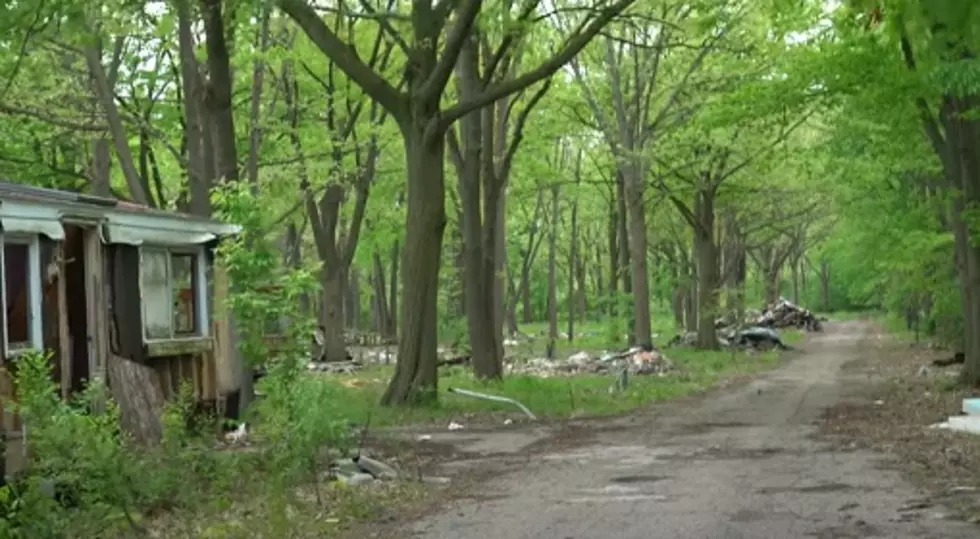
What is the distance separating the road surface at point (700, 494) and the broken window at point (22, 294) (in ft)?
12.8

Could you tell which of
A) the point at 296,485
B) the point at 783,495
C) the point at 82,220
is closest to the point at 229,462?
the point at 296,485

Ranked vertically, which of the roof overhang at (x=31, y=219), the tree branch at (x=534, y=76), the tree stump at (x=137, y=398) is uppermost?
the tree branch at (x=534, y=76)

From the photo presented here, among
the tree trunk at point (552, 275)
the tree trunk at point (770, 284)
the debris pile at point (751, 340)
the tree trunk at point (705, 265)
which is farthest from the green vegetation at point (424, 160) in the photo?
the tree trunk at point (770, 284)

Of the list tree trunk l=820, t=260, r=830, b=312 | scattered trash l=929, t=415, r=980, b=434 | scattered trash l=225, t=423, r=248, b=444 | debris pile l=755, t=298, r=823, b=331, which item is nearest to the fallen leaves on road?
scattered trash l=929, t=415, r=980, b=434

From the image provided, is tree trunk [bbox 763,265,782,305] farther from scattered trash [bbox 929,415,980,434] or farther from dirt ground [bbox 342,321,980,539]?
scattered trash [bbox 929,415,980,434]

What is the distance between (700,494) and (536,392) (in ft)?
37.1

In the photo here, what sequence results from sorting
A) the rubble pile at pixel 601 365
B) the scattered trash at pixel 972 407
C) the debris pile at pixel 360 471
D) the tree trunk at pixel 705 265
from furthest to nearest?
1. the tree trunk at pixel 705 265
2. the rubble pile at pixel 601 365
3. the scattered trash at pixel 972 407
4. the debris pile at pixel 360 471

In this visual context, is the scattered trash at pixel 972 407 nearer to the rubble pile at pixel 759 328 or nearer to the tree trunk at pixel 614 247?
the rubble pile at pixel 759 328

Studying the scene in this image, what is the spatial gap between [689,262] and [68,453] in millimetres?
48231

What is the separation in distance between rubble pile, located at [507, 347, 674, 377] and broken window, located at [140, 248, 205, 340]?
46.8ft

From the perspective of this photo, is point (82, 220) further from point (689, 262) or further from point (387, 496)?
point (689, 262)

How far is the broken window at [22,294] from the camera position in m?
10.3

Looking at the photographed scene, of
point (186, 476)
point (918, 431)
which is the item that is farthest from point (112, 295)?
point (918, 431)

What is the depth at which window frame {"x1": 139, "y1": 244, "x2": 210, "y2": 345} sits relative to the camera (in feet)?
42.3
